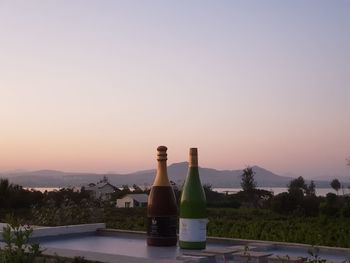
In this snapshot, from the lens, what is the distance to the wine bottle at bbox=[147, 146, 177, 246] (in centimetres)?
639

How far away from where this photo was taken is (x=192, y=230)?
239 inches

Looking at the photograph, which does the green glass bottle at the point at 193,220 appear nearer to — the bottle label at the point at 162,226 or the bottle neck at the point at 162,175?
the bottle label at the point at 162,226

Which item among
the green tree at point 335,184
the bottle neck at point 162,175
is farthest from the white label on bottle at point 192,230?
the green tree at point 335,184

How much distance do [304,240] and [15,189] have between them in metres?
15.6

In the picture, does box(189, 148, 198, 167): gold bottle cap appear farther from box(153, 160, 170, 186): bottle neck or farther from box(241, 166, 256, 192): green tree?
box(241, 166, 256, 192): green tree

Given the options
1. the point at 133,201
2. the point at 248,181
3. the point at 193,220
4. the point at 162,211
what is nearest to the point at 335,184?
the point at 248,181

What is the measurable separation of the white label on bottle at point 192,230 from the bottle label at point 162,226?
1.01 ft

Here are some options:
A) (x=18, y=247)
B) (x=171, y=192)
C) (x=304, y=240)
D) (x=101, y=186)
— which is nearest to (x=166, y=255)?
(x=171, y=192)

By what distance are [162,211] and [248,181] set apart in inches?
877

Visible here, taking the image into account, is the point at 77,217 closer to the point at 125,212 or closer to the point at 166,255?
the point at 125,212

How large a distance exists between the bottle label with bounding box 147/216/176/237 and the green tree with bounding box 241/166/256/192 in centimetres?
2192

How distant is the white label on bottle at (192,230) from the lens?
606cm

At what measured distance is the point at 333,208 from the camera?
16.0 meters

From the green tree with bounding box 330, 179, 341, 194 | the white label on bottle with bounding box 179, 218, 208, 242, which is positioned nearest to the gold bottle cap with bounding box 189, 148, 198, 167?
the white label on bottle with bounding box 179, 218, 208, 242
